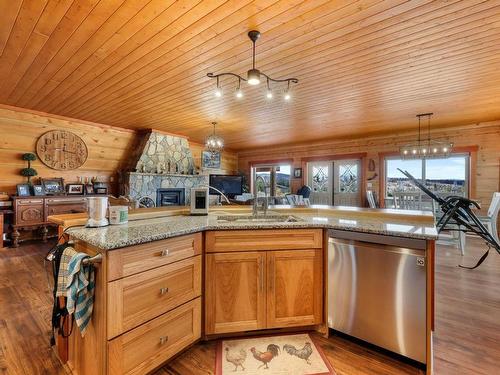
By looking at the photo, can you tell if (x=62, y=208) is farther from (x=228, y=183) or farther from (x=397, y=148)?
(x=397, y=148)

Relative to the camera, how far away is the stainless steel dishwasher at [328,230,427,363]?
5.17 feet

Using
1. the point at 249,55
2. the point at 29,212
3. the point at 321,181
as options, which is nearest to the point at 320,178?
the point at 321,181

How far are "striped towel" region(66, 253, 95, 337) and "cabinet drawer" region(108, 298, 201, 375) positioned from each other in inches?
7.8

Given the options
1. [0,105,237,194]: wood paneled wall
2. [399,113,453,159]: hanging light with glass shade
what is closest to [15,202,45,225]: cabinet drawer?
[0,105,237,194]: wood paneled wall

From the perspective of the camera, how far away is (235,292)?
72.5 inches

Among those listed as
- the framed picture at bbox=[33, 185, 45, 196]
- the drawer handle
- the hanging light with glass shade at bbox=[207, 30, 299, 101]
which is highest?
the hanging light with glass shade at bbox=[207, 30, 299, 101]

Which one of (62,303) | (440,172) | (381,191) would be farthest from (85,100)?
(440,172)

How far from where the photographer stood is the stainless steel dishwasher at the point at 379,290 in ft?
5.17

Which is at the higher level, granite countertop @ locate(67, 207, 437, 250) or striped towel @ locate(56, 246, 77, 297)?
granite countertop @ locate(67, 207, 437, 250)

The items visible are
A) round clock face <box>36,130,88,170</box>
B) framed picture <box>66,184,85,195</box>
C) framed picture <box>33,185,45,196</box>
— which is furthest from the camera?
Result: framed picture <box>66,184,85,195</box>

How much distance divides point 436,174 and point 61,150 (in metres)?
8.20

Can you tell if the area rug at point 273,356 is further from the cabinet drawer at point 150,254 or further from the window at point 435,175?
the window at point 435,175

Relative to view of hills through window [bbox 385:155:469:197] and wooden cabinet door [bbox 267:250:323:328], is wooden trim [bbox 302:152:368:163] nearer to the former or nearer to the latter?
view of hills through window [bbox 385:155:469:197]

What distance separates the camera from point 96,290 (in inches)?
52.4
